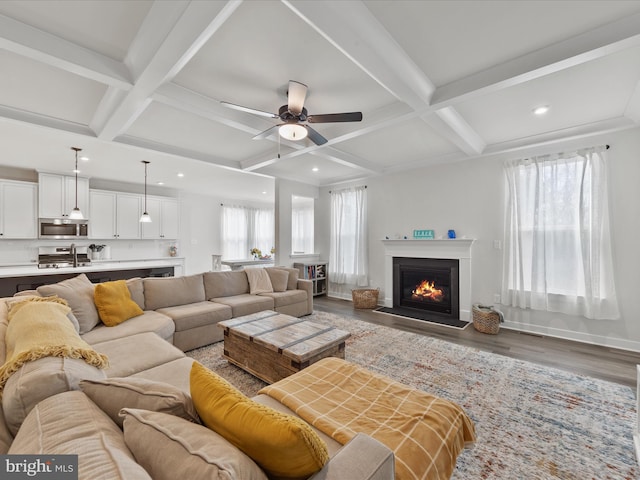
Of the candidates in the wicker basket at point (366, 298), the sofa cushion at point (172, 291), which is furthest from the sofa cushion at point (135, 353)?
the wicker basket at point (366, 298)

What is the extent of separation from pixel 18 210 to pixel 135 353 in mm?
5400

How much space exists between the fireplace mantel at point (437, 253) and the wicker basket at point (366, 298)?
0.88ft

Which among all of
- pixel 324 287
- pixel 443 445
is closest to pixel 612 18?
pixel 443 445

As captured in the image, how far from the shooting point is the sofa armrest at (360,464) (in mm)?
808

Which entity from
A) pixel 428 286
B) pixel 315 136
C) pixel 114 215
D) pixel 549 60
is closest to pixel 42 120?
pixel 315 136

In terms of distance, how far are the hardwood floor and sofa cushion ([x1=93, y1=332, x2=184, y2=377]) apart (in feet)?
9.90

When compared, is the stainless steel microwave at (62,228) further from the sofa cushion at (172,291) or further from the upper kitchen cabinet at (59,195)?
the sofa cushion at (172,291)

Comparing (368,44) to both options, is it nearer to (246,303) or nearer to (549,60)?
(549,60)

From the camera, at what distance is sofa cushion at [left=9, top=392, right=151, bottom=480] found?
602 mm

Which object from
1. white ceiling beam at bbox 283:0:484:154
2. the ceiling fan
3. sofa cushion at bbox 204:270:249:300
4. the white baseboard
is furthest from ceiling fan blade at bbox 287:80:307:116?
the white baseboard

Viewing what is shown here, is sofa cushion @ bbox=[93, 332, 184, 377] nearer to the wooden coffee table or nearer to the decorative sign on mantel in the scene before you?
the wooden coffee table

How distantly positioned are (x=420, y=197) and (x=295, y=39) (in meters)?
3.65

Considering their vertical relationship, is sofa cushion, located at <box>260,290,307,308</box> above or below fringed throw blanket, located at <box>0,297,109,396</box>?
below

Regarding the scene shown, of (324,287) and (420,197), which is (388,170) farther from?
(324,287)
